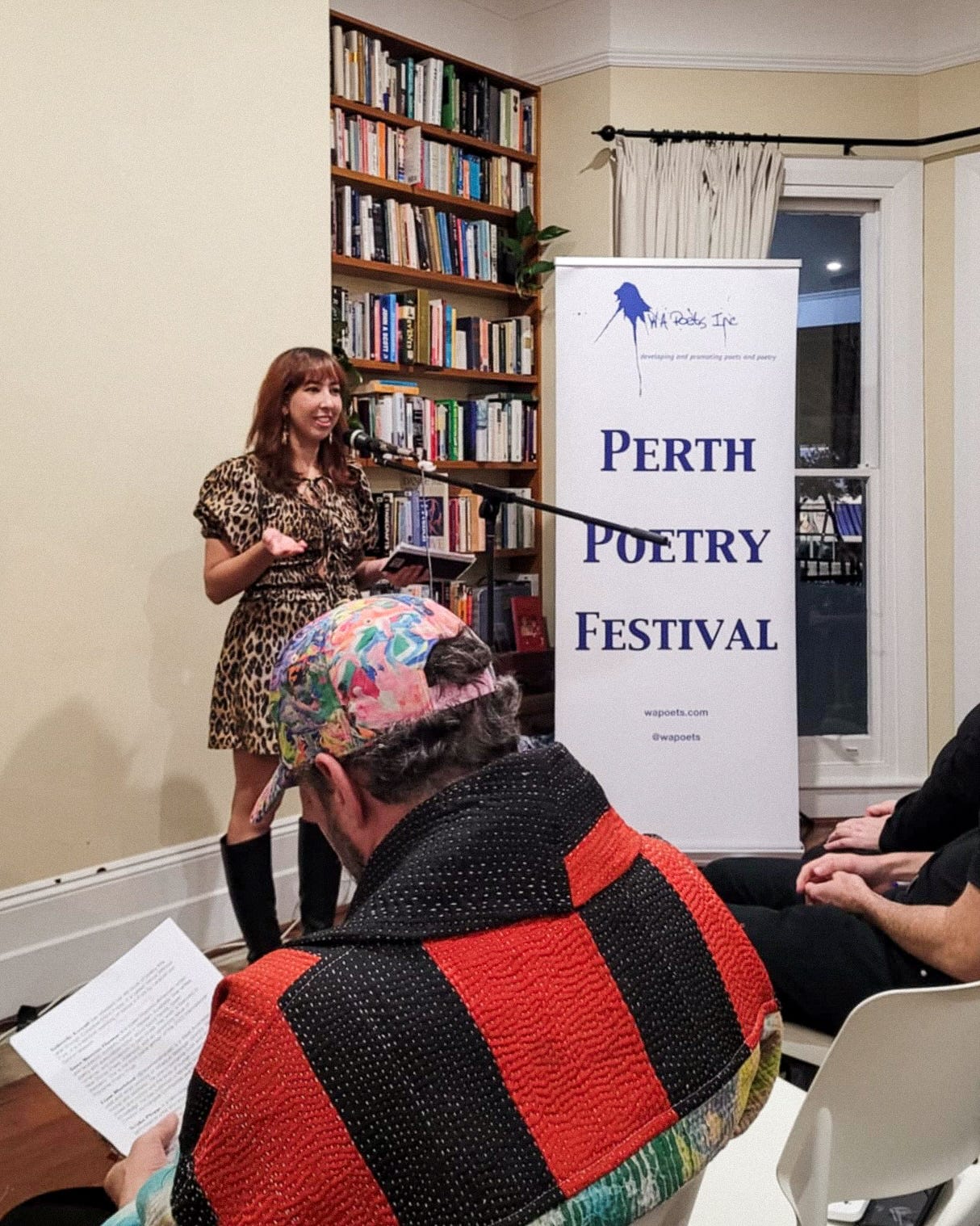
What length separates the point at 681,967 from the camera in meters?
0.90

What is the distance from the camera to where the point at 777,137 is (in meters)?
4.43

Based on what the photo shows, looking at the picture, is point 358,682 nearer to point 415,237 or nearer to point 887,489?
point 415,237

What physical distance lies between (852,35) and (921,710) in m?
2.49

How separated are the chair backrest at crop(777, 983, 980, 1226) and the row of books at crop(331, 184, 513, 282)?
346cm

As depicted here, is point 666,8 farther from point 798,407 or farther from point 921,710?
point 921,710

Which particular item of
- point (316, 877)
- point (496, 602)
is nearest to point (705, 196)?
point (496, 602)

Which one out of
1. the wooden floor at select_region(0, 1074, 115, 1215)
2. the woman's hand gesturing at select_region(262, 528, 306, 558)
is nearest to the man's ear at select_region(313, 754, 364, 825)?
the wooden floor at select_region(0, 1074, 115, 1215)

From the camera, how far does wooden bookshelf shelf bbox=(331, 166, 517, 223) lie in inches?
162

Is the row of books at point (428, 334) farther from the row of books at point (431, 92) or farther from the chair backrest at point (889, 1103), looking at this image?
the chair backrest at point (889, 1103)

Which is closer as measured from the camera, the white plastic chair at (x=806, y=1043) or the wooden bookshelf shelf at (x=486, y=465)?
the white plastic chair at (x=806, y=1043)

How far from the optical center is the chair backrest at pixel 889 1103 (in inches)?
44.8

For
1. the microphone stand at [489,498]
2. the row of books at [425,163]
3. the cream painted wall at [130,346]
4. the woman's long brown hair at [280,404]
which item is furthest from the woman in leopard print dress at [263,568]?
the row of books at [425,163]

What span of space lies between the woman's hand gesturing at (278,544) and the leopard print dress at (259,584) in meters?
0.11

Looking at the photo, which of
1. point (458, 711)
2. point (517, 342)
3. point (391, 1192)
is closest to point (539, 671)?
point (517, 342)
